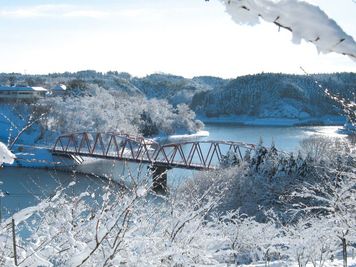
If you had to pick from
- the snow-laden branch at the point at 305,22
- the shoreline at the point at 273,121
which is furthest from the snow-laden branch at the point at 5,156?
the shoreline at the point at 273,121

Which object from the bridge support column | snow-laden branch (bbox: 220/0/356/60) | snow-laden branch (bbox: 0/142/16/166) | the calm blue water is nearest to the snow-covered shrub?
the calm blue water

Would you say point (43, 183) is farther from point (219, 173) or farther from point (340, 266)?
point (340, 266)

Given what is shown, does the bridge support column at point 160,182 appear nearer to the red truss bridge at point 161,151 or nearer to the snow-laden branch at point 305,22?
the red truss bridge at point 161,151

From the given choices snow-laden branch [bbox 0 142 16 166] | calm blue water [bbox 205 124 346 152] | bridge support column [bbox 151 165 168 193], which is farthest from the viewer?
calm blue water [bbox 205 124 346 152]

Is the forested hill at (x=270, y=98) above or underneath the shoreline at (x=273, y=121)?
above

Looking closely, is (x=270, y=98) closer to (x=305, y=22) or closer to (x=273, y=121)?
(x=273, y=121)

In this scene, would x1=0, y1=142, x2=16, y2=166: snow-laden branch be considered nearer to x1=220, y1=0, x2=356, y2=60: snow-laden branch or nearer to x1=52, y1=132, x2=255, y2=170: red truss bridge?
x1=220, y1=0, x2=356, y2=60: snow-laden branch

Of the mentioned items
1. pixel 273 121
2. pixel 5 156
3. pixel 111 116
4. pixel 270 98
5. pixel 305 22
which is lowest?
pixel 273 121

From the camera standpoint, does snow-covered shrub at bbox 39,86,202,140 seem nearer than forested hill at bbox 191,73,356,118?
Yes

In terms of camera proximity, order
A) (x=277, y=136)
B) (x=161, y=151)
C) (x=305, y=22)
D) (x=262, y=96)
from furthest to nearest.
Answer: (x=262, y=96)
(x=277, y=136)
(x=161, y=151)
(x=305, y=22)

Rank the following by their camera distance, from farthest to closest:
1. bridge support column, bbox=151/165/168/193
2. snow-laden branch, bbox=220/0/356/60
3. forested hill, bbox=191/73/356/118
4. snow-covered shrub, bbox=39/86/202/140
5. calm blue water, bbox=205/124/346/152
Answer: forested hill, bbox=191/73/356/118
snow-covered shrub, bbox=39/86/202/140
calm blue water, bbox=205/124/346/152
bridge support column, bbox=151/165/168/193
snow-laden branch, bbox=220/0/356/60

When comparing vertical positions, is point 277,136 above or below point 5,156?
below

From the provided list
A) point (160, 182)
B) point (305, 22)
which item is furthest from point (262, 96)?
point (305, 22)

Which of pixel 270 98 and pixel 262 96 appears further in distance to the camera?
Result: pixel 262 96
